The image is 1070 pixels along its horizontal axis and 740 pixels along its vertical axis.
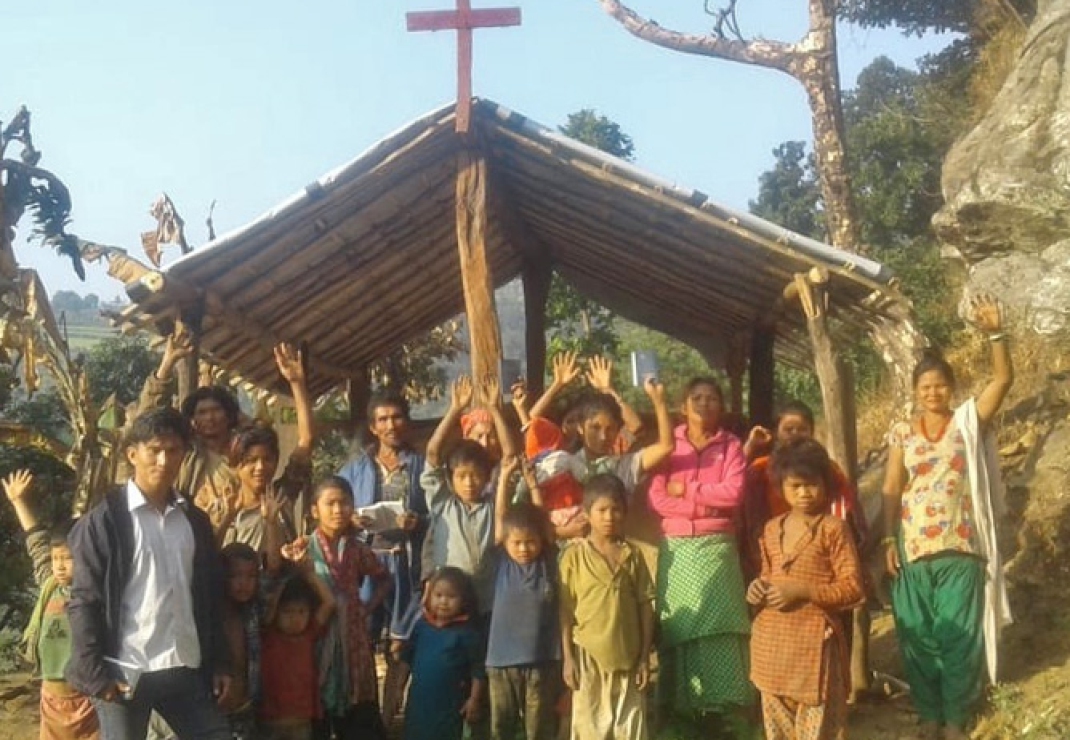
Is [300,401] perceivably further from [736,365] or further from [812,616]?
[736,365]

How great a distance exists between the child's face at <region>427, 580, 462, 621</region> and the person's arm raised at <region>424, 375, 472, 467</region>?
605 mm

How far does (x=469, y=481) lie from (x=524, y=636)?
29.9 inches

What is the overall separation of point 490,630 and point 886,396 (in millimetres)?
9209

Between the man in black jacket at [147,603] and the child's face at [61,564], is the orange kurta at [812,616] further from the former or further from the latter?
the child's face at [61,564]

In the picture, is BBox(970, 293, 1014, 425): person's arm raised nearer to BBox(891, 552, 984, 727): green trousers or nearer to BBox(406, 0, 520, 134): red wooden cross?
BBox(891, 552, 984, 727): green trousers

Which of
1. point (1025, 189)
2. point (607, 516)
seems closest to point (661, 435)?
point (607, 516)

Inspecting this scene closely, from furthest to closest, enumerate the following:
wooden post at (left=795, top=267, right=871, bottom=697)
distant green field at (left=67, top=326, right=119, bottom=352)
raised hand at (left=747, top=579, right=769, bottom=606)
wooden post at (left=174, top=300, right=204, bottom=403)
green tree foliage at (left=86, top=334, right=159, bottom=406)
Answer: distant green field at (left=67, top=326, right=119, bottom=352) → green tree foliage at (left=86, top=334, right=159, bottom=406) → wooden post at (left=174, top=300, right=204, bottom=403) → wooden post at (left=795, top=267, right=871, bottom=697) → raised hand at (left=747, top=579, right=769, bottom=606)

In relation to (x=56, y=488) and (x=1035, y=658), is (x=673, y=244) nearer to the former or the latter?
(x=1035, y=658)

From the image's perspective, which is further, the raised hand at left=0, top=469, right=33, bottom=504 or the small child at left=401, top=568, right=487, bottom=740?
the small child at left=401, top=568, right=487, bottom=740

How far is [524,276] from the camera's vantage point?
10.4 m

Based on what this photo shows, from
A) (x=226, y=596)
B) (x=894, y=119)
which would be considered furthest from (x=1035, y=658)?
(x=894, y=119)

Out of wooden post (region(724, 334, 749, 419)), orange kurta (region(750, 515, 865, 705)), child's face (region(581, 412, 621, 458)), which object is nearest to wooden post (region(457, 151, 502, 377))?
child's face (region(581, 412, 621, 458))

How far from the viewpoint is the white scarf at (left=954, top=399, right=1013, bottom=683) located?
5355 millimetres

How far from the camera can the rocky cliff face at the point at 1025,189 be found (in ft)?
38.7
